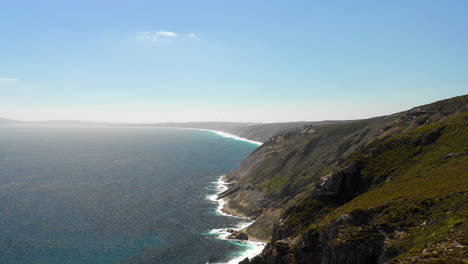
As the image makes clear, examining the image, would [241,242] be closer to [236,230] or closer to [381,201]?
[236,230]

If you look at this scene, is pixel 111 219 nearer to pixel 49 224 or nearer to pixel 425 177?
pixel 49 224

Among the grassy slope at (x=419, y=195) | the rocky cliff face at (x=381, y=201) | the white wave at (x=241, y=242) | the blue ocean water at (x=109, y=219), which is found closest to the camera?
the grassy slope at (x=419, y=195)

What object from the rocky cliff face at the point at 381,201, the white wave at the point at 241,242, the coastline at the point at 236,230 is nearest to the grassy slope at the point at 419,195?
the rocky cliff face at the point at 381,201

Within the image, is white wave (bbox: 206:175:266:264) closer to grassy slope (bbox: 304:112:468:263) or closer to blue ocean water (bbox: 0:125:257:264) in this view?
blue ocean water (bbox: 0:125:257:264)

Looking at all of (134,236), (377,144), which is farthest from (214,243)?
(377,144)

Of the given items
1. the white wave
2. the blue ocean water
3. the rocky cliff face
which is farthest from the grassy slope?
the blue ocean water

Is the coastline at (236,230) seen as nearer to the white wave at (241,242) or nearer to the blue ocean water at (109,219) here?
the white wave at (241,242)

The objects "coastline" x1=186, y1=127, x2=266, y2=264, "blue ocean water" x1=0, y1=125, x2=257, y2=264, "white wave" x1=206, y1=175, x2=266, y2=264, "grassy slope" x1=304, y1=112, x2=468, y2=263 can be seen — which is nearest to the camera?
"grassy slope" x1=304, y1=112, x2=468, y2=263

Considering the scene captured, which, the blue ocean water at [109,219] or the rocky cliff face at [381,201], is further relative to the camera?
the blue ocean water at [109,219]

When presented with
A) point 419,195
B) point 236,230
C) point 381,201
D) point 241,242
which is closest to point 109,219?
point 236,230
